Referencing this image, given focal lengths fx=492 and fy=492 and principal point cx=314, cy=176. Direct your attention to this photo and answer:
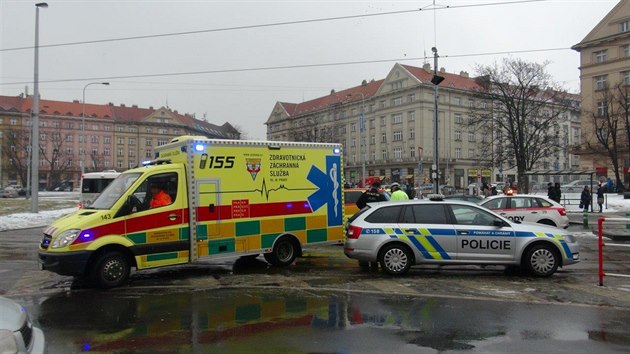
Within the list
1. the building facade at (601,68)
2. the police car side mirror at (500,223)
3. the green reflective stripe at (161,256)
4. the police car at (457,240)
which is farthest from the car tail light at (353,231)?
the building facade at (601,68)

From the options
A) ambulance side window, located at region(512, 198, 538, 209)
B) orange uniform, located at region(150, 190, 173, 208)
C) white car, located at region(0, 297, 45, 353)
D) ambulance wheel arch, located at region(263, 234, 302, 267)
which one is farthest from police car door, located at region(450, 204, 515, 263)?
ambulance side window, located at region(512, 198, 538, 209)

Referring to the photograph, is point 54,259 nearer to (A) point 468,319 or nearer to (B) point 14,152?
(A) point 468,319

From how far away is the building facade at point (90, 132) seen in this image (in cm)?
10231

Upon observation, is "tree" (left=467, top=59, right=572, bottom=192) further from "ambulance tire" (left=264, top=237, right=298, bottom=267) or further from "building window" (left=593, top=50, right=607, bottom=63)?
"ambulance tire" (left=264, top=237, right=298, bottom=267)

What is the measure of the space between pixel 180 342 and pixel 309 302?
238 cm

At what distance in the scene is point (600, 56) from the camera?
65.4m

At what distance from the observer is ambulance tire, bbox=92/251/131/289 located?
8523 millimetres

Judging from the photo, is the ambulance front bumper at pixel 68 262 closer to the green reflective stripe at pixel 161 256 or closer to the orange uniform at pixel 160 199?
the green reflective stripe at pixel 161 256

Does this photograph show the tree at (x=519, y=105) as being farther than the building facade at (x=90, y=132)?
No

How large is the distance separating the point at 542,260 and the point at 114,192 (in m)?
8.22

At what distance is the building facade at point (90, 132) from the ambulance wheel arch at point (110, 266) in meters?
89.8

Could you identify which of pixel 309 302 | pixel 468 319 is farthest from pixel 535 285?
pixel 309 302

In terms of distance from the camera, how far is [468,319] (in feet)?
21.2

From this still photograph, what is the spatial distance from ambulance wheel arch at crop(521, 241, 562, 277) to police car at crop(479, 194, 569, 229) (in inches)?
271
